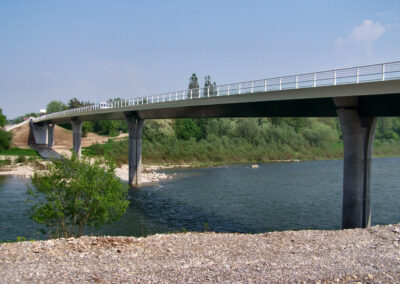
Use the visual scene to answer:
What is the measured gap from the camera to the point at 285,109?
31.3m

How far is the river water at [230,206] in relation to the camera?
1104 inches

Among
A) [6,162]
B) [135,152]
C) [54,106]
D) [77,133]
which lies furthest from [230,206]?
[54,106]

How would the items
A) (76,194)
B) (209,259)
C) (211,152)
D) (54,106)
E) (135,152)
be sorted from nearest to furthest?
(209,259) → (76,194) → (135,152) → (211,152) → (54,106)

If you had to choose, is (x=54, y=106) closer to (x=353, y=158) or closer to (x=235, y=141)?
(x=235, y=141)

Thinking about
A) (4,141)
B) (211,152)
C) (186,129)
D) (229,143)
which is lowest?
(211,152)

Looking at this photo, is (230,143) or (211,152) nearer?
(211,152)

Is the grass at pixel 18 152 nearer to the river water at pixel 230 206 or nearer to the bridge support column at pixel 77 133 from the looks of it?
the bridge support column at pixel 77 133

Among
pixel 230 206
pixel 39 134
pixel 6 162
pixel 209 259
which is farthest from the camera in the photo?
pixel 39 134

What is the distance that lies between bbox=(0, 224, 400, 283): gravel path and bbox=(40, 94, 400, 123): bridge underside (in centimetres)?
904

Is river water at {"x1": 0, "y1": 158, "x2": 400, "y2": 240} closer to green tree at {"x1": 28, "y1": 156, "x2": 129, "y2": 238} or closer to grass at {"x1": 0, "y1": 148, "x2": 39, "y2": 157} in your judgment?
green tree at {"x1": 28, "y1": 156, "x2": 129, "y2": 238}

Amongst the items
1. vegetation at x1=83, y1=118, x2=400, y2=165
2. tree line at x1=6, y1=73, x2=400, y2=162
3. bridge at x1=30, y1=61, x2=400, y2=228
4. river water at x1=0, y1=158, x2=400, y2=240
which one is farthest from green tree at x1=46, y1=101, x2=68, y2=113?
bridge at x1=30, y1=61, x2=400, y2=228

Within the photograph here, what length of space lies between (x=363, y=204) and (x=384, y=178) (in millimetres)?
30264

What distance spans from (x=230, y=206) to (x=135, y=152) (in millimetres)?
22005

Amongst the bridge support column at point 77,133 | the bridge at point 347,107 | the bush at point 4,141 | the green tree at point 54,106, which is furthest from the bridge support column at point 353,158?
the green tree at point 54,106
